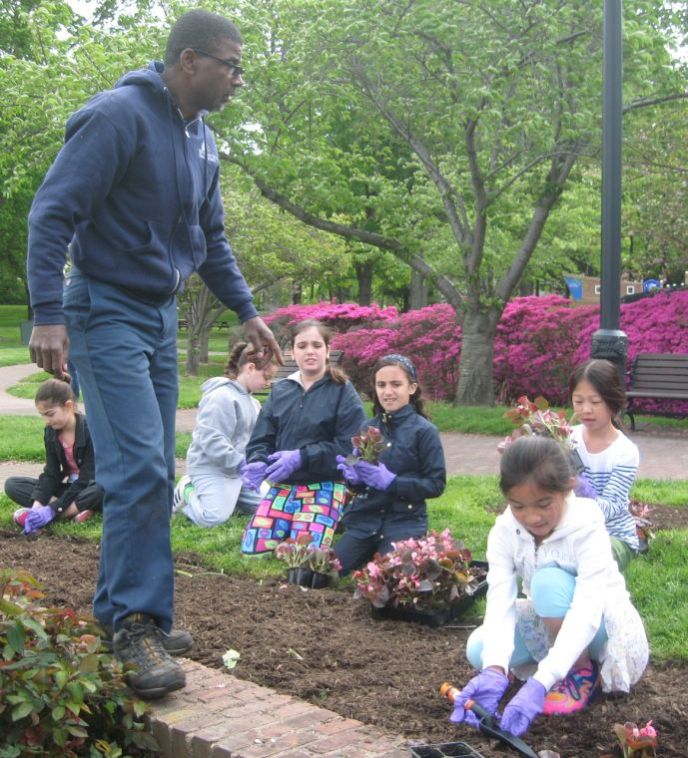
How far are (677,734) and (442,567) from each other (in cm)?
142

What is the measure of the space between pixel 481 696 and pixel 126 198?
203 cm

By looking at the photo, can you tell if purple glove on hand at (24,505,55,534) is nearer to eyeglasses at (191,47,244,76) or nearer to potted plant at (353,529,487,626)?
potted plant at (353,529,487,626)

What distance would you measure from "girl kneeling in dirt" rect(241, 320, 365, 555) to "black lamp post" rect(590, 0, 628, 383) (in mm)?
1536

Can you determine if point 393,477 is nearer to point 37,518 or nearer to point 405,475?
point 405,475

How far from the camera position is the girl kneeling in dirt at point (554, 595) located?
3.23 m

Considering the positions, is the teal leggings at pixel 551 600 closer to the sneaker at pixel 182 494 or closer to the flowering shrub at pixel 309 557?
the flowering shrub at pixel 309 557

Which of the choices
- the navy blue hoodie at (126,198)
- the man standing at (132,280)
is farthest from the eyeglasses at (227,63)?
the navy blue hoodie at (126,198)

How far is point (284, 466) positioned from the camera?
5805 millimetres

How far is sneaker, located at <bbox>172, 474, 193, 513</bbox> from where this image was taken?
692 cm

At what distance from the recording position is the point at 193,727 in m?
3.27

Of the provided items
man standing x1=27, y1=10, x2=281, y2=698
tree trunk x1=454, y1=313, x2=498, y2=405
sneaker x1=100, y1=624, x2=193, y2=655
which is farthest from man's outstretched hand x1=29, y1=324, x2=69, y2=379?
tree trunk x1=454, y1=313, x2=498, y2=405

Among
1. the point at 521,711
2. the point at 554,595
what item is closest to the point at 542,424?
the point at 554,595

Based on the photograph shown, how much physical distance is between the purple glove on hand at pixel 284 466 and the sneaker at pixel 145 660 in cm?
224

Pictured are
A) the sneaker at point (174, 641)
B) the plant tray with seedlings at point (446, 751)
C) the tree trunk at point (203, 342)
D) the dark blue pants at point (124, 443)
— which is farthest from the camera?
the tree trunk at point (203, 342)
